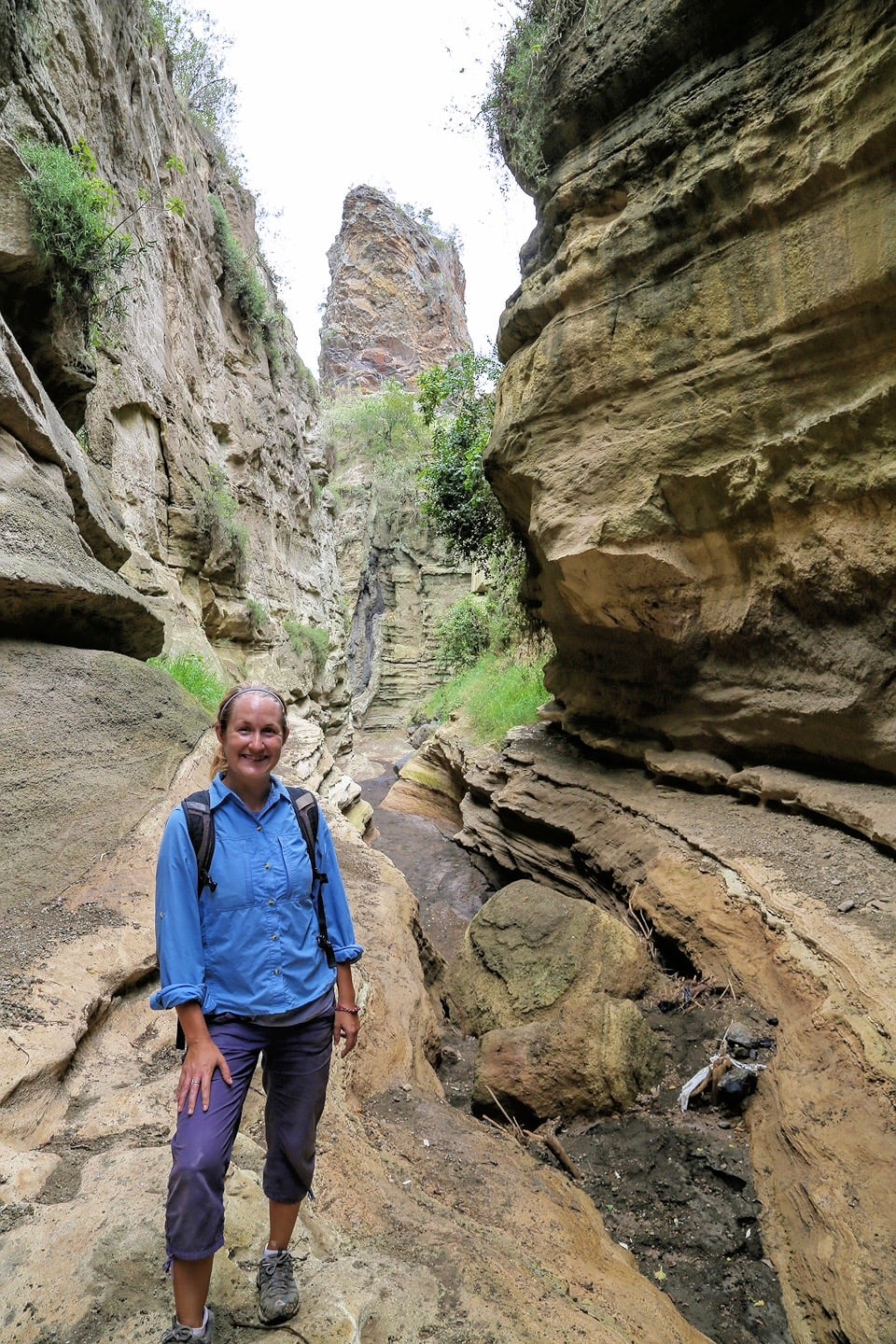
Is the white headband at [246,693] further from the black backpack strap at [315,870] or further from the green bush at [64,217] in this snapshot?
the green bush at [64,217]

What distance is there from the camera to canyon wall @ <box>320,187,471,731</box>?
3125cm

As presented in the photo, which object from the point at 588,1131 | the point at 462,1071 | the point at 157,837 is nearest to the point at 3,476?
the point at 157,837

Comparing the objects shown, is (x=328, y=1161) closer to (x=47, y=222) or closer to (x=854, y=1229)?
(x=854, y=1229)

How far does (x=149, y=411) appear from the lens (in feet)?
32.0

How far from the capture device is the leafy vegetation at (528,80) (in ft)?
23.7

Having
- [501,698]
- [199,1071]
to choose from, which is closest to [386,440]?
[501,698]

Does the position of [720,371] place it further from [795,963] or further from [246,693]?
[246,693]

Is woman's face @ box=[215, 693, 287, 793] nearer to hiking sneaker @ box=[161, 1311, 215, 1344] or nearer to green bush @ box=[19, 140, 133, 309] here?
hiking sneaker @ box=[161, 1311, 215, 1344]

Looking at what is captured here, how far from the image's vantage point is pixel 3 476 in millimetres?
4414

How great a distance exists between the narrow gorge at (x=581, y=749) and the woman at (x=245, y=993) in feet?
0.93

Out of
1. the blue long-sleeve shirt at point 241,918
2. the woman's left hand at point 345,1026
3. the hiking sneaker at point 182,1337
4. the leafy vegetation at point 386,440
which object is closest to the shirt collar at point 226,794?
the blue long-sleeve shirt at point 241,918

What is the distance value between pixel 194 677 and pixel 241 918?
248 inches

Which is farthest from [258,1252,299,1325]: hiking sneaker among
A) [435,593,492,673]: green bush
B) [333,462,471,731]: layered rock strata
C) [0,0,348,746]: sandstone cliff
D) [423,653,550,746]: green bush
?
[333,462,471,731]: layered rock strata

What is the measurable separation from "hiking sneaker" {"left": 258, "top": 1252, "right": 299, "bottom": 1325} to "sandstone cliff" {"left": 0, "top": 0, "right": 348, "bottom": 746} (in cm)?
374
